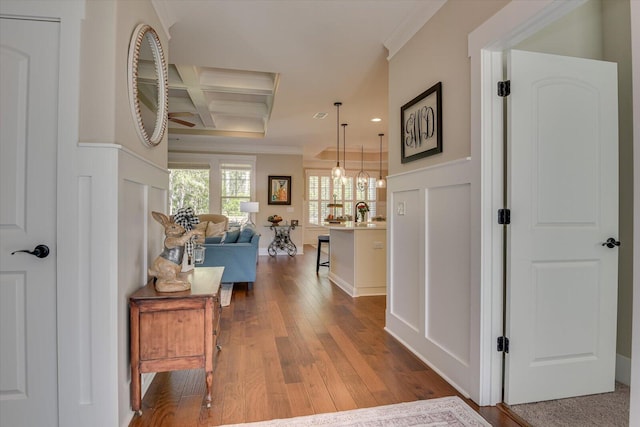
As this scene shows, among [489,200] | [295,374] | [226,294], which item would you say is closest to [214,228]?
[295,374]

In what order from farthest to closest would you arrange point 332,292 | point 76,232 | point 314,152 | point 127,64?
point 314,152, point 332,292, point 127,64, point 76,232

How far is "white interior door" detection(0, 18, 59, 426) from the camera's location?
61.7 inches

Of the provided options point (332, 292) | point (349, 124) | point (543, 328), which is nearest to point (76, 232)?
point (543, 328)

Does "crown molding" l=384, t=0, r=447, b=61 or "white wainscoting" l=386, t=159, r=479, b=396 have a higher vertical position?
"crown molding" l=384, t=0, r=447, b=61

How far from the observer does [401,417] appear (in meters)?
1.76

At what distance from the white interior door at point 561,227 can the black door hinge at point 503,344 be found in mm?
28

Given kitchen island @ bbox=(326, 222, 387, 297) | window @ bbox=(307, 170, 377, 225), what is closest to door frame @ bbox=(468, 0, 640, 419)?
kitchen island @ bbox=(326, 222, 387, 297)

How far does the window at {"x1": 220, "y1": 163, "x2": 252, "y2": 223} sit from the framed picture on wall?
1.86ft

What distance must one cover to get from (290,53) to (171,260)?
242cm

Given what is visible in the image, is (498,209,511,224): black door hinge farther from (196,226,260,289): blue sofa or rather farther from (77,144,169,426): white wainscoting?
(196,226,260,289): blue sofa

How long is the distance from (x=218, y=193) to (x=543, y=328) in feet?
24.5

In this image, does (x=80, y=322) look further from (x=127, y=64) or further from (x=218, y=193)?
(x=218, y=193)

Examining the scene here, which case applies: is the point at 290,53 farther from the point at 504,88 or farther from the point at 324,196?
the point at 324,196

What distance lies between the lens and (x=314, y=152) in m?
9.16
